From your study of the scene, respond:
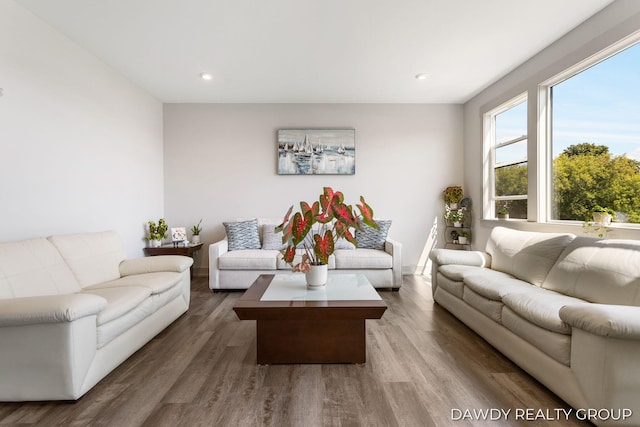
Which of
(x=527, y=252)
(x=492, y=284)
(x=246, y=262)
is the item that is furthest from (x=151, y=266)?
(x=527, y=252)

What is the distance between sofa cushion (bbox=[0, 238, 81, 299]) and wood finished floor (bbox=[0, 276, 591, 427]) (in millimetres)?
697

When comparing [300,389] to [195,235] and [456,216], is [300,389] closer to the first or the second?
[195,235]

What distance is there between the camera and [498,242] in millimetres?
3232

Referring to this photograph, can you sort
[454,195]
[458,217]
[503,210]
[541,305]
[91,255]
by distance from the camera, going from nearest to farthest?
[541,305] < [91,255] < [503,210] < [458,217] < [454,195]

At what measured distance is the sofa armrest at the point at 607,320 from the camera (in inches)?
53.6

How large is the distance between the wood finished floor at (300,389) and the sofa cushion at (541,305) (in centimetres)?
41

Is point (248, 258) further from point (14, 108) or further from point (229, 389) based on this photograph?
point (14, 108)

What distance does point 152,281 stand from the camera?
2.59 meters

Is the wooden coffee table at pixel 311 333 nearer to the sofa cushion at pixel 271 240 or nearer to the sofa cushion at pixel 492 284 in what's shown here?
the sofa cushion at pixel 492 284

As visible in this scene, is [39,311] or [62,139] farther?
[62,139]

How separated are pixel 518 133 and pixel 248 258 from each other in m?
3.71

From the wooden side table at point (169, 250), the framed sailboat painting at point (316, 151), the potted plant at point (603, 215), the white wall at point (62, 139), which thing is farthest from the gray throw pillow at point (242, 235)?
the potted plant at point (603, 215)

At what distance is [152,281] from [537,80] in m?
4.30

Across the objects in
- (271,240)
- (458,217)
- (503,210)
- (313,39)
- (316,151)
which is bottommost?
(271,240)
